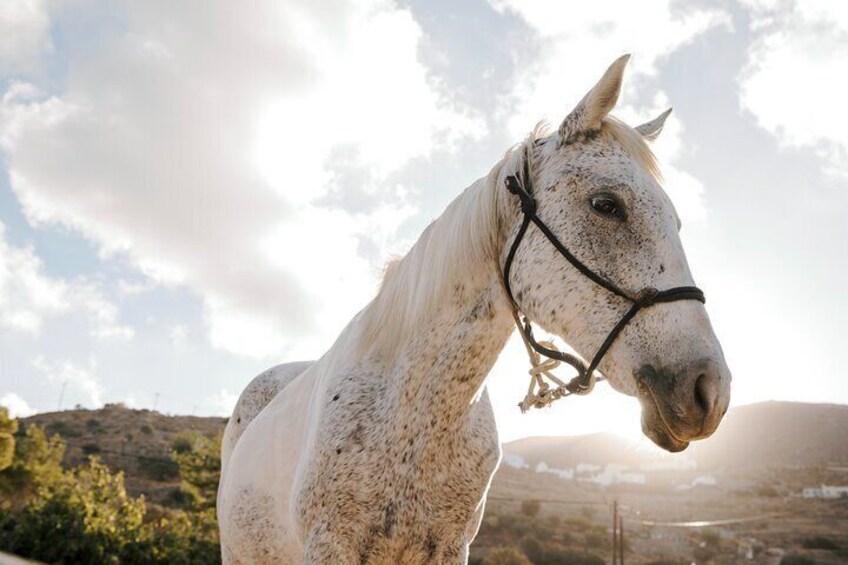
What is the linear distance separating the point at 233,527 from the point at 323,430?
62.9 inches

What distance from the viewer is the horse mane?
255 cm

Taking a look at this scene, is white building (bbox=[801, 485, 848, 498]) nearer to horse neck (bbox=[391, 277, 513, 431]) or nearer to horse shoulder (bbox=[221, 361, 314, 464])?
horse shoulder (bbox=[221, 361, 314, 464])

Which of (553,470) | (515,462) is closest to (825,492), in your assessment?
(553,470)

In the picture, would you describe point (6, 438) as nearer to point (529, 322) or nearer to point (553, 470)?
point (529, 322)

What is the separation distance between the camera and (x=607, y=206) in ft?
7.33

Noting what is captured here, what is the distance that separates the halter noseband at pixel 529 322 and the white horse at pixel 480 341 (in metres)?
0.02

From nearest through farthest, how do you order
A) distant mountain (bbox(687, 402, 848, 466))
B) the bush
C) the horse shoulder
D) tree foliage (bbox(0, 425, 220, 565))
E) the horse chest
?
A: the horse chest
the horse shoulder
tree foliage (bbox(0, 425, 220, 565))
the bush
distant mountain (bbox(687, 402, 848, 466))

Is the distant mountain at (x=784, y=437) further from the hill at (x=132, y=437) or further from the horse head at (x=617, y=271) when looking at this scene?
the horse head at (x=617, y=271)

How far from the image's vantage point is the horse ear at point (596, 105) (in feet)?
7.56

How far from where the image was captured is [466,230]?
2666 mm

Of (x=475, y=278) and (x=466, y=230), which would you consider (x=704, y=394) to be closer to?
(x=475, y=278)

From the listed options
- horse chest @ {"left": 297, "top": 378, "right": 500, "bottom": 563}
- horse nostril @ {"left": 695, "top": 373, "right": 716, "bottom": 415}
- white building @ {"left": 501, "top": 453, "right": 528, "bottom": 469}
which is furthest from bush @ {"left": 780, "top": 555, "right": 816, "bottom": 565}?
white building @ {"left": 501, "top": 453, "right": 528, "bottom": 469}

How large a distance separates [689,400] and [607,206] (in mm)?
778

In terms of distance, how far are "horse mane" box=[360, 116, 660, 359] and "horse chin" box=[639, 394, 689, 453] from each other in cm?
88
